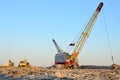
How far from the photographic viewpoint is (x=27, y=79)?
3722 cm

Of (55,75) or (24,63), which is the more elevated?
(24,63)

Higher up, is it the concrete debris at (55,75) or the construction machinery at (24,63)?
the construction machinery at (24,63)

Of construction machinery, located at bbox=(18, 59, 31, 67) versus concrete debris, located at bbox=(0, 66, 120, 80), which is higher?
construction machinery, located at bbox=(18, 59, 31, 67)

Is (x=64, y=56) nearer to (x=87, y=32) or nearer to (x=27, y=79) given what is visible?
(x=87, y=32)

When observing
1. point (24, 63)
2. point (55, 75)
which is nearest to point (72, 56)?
point (24, 63)

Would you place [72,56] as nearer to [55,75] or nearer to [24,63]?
[24,63]

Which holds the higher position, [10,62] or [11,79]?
[10,62]

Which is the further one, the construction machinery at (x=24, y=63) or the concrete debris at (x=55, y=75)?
the construction machinery at (x=24, y=63)

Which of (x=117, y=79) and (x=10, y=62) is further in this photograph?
(x=10, y=62)

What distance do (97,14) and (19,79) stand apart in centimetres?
8937

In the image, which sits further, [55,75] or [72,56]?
[72,56]

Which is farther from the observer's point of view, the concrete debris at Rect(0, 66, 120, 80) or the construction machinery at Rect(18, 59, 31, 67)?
the construction machinery at Rect(18, 59, 31, 67)

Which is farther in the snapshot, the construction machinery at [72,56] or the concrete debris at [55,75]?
the construction machinery at [72,56]

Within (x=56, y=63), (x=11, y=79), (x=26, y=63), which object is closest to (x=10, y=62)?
(x=26, y=63)
